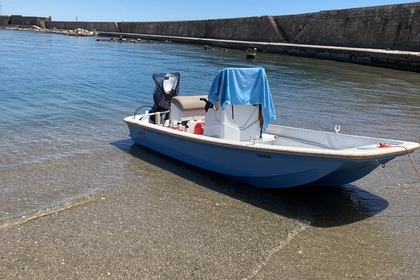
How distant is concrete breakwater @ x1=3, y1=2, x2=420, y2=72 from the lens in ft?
124

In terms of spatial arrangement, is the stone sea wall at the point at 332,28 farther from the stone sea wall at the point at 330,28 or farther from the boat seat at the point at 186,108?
the boat seat at the point at 186,108

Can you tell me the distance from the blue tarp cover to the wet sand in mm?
1426

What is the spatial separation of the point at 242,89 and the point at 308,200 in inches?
85.8

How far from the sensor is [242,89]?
698cm

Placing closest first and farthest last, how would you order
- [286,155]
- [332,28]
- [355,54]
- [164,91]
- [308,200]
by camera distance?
[286,155], [308,200], [164,91], [355,54], [332,28]

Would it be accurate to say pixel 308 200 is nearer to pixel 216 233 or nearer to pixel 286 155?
pixel 286 155

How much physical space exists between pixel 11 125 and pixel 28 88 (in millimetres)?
7060

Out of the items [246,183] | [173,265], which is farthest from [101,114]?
[173,265]

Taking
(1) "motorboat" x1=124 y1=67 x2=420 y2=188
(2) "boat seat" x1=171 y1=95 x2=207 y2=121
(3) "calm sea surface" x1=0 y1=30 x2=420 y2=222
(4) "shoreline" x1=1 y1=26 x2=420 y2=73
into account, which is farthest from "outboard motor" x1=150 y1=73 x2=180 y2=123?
(4) "shoreline" x1=1 y1=26 x2=420 y2=73

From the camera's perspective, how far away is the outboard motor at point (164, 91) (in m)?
8.91

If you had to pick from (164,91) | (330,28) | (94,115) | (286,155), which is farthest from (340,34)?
(286,155)

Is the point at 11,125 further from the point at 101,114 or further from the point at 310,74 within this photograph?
the point at 310,74

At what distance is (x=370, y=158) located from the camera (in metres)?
5.18

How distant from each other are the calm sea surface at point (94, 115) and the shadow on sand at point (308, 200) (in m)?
1.24
